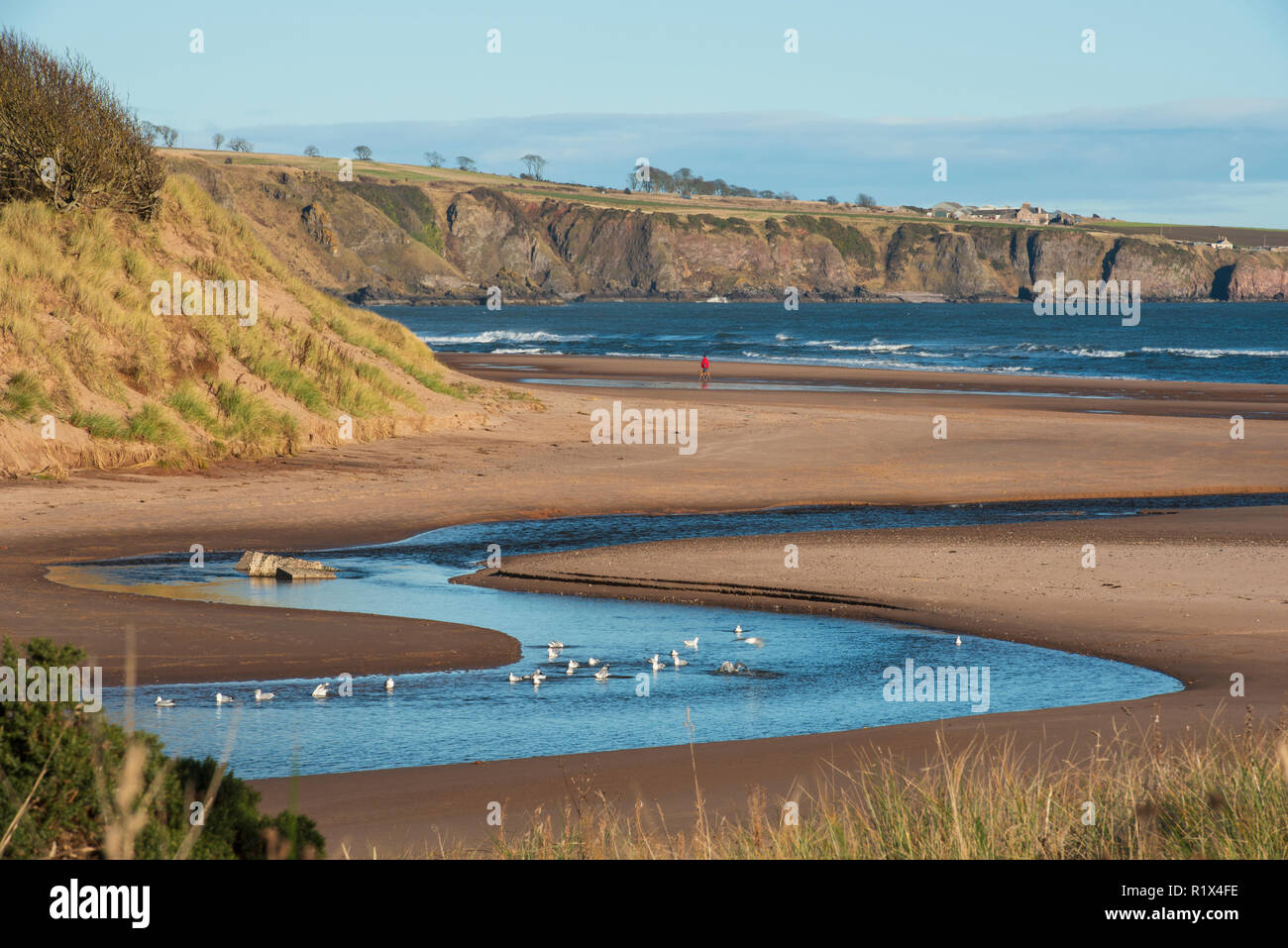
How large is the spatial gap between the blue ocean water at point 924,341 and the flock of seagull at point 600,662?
44.3 metres

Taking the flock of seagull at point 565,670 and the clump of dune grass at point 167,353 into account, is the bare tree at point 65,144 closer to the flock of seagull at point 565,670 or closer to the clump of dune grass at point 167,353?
the clump of dune grass at point 167,353

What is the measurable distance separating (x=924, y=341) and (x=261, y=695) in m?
80.8

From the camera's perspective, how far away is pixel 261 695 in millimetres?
9742

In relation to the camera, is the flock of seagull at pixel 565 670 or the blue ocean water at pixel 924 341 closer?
the flock of seagull at pixel 565 670

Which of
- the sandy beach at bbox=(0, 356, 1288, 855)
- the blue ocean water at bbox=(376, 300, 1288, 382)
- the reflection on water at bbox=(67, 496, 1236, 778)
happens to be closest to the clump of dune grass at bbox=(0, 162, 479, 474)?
the sandy beach at bbox=(0, 356, 1288, 855)

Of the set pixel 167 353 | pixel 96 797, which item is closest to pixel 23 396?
pixel 167 353

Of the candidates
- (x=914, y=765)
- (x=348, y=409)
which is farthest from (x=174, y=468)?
(x=914, y=765)

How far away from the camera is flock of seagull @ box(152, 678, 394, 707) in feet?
30.9

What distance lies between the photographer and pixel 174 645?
11.1 metres

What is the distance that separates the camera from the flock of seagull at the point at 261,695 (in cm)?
941

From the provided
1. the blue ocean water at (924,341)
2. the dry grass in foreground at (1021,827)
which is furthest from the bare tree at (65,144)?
the blue ocean water at (924,341)

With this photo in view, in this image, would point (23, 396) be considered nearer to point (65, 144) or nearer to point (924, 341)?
point (65, 144)

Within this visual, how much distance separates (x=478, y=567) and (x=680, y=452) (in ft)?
32.5
